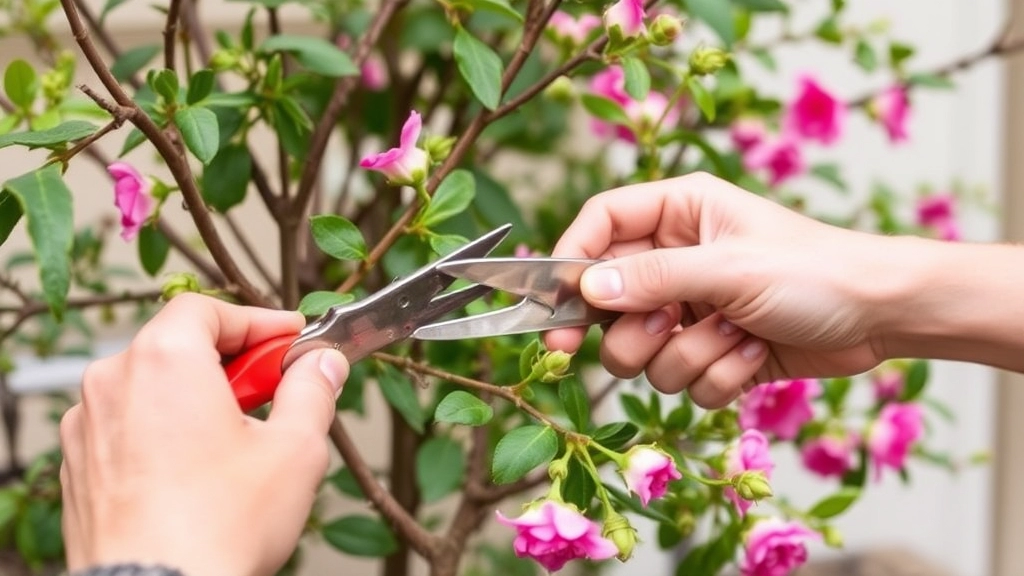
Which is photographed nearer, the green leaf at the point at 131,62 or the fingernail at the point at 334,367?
the fingernail at the point at 334,367

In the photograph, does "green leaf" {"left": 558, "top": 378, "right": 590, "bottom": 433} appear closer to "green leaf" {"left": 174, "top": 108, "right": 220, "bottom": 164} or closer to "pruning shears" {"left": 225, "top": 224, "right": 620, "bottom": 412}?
"pruning shears" {"left": 225, "top": 224, "right": 620, "bottom": 412}

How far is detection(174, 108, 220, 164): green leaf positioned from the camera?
20.5 inches

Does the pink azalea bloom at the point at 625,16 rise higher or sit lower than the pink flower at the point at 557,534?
higher

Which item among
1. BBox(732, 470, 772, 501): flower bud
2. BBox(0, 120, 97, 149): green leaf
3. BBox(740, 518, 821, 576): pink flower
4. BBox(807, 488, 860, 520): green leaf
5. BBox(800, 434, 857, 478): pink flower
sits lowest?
BBox(800, 434, 857, 478): pink flower

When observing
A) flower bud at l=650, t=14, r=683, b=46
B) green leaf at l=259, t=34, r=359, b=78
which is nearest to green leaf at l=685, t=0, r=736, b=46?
flower bud at l=650, t=14, r=683, b=46

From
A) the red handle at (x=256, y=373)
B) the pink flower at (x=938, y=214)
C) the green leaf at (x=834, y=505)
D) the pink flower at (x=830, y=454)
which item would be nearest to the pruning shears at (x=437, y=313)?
the red handle at (x=256, y=373)

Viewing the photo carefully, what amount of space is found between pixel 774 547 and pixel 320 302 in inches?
11.5

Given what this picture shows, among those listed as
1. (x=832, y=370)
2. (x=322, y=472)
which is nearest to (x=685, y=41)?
(x=832, y=370)

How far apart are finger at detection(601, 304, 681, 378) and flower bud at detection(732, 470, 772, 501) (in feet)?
0.37

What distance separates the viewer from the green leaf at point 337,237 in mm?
573

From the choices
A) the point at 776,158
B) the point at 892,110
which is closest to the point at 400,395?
the point at 776,158

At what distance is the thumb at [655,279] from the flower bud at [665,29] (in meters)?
0.12

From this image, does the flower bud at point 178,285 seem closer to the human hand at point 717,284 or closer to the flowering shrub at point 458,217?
the flowering shrub at point 458,217

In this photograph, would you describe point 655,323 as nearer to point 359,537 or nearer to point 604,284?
point 604,284
